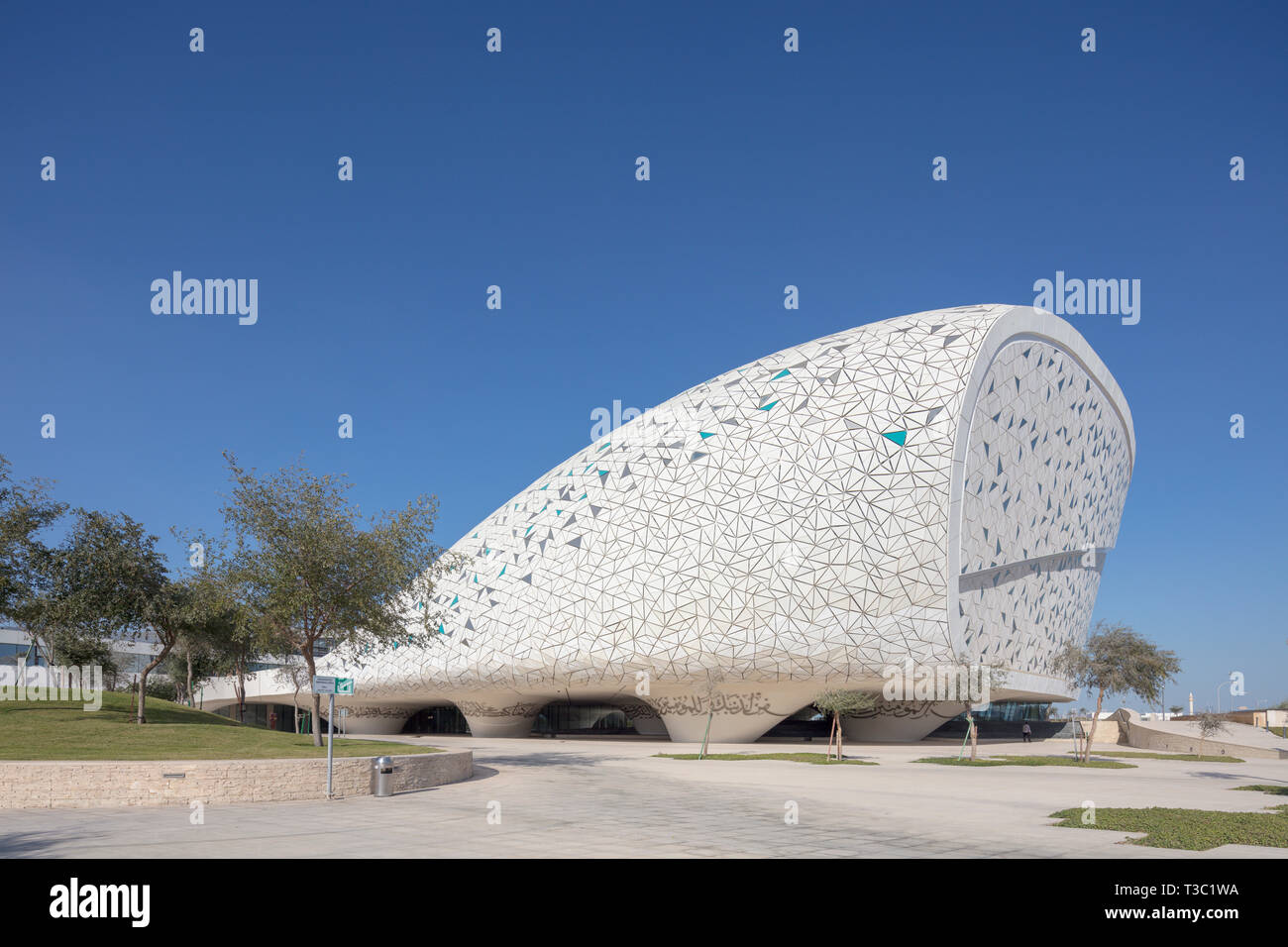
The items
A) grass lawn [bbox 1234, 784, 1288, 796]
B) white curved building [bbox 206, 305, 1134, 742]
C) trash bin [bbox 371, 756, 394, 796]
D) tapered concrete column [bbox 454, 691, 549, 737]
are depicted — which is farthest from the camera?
tapered concrete column [bbox 454, 691, 549, 737]

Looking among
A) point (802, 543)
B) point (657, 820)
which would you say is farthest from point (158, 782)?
point (802, 543)

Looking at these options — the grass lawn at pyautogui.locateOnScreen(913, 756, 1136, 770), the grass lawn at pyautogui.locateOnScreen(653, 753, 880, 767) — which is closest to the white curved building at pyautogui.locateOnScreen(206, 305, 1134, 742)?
the grass lawn at pyautogui.locateOnScreen(913, 756, 1136, 770)

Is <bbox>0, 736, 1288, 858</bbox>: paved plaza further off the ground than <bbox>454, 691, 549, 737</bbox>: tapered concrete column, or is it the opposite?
<bbox>0, 736, 1288, 858</bbox>: paved plaza

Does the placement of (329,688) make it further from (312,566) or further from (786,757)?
(786,757)

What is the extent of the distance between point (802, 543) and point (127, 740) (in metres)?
30.7

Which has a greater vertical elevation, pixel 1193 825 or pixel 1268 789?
pixel 1193 825

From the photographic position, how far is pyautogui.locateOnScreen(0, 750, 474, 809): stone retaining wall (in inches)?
635

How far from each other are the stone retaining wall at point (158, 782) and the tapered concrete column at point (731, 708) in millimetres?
30166

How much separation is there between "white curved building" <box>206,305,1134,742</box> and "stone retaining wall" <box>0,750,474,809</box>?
23.6 meters

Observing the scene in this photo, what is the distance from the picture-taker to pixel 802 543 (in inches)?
1772

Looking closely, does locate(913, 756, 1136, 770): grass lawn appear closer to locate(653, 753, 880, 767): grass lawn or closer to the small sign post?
locate(653, 753, 880, 767): grass lawn
